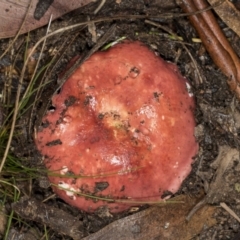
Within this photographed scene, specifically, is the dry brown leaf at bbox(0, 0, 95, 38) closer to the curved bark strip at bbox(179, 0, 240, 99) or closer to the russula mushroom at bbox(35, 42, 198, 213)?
the russula mushroom at bbox(35, 42, 198, 213)

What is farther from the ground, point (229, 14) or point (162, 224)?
point (229, 14)

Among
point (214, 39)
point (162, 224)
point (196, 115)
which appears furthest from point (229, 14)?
point (162, 224)

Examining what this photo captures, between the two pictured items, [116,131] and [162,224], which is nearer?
[116,131]

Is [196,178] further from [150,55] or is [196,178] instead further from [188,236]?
[150,55]

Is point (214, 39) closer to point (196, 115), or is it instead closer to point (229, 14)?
point (229, 14)

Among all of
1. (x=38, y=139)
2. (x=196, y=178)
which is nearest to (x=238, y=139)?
(x=196, y=178)

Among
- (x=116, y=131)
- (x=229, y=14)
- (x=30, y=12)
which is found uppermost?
(x=229, y=14)

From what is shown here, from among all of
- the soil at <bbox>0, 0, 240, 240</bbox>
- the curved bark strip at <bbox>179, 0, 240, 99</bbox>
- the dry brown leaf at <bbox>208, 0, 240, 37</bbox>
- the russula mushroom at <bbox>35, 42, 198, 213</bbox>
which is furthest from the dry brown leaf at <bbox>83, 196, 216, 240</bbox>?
the dry brown leaf at <bbox>208, 0, 240, 37</bbox>
